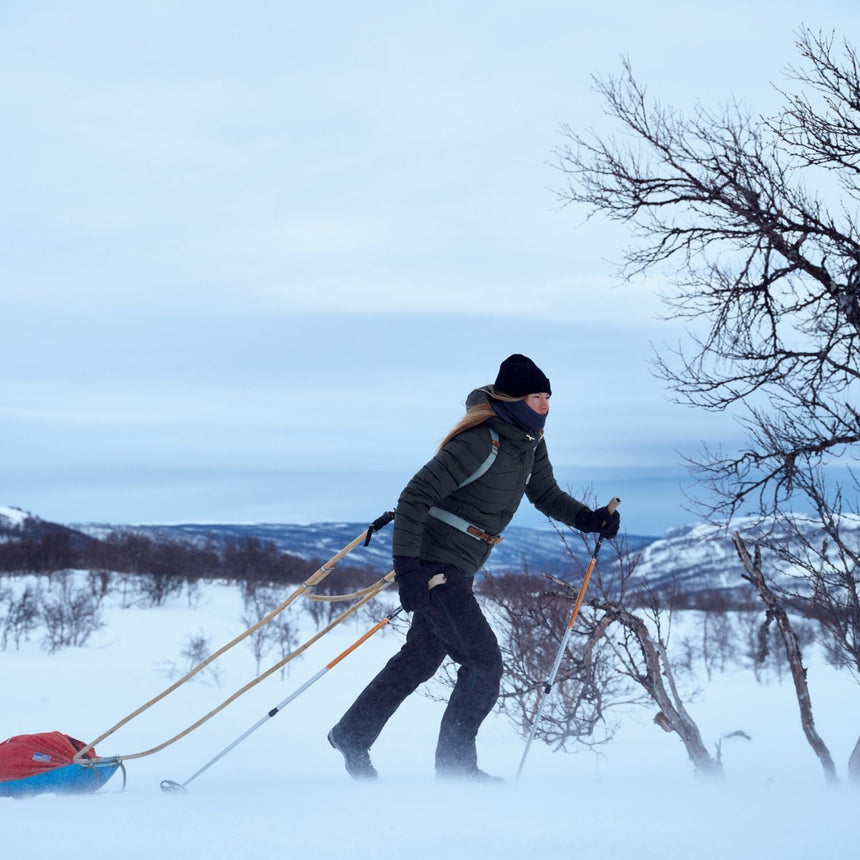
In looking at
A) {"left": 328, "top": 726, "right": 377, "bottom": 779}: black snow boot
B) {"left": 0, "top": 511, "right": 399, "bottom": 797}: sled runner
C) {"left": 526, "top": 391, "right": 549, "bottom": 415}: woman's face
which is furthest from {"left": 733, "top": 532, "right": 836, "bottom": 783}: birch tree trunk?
{"left": 328, "top": 726, "right": 377, "bottom": 779}: black snow boot

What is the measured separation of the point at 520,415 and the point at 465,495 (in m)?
0.44

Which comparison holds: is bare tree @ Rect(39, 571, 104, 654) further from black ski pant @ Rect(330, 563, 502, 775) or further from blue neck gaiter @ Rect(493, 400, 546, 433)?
blue neck gaiter @ Rect(493, 400, 546, 433)

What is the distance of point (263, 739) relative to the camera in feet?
39.6

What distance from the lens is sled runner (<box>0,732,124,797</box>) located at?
4.23m

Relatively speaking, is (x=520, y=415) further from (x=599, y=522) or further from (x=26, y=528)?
(x=26, y=528)

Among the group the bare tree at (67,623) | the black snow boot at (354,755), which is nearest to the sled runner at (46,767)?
the black snow boot at (354,755)

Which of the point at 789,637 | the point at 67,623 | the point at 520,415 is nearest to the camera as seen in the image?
the point at 520,415

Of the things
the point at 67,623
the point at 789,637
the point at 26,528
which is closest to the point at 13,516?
the point at 26,528

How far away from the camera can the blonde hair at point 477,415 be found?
165 inches

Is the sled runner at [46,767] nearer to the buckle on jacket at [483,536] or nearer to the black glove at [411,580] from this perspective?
the black glove at [411,580]

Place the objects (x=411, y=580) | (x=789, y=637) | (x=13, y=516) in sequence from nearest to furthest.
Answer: (x=411, y=580) < (x=789, y=637) < (x=13, y=516)

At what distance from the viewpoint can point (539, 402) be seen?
4.27m

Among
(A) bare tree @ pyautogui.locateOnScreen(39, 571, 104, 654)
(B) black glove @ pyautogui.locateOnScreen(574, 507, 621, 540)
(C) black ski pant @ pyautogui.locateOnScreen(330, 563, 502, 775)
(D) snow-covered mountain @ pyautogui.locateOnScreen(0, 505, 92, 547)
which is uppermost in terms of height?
(B) black glove @ pyautogui.locateOnScreen(574, 507, 621, 540)

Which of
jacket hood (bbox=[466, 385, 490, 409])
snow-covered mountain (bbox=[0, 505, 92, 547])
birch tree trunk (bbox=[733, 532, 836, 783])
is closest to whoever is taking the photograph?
jacket hood (bbox=[466, 385, 490, 409])
